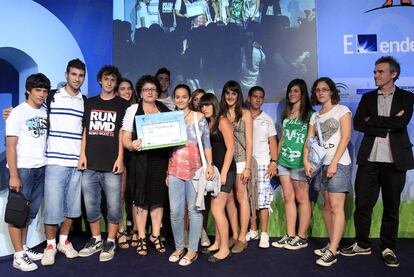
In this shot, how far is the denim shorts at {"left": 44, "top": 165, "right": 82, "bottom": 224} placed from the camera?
132 inches

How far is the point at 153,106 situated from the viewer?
3.44m

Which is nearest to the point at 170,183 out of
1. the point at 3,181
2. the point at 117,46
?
the point at 117,46

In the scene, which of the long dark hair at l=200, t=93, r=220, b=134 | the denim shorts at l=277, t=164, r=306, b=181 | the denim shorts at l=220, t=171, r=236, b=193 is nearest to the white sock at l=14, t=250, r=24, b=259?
the denim shorts at l=220, t=171, r=236, b=193

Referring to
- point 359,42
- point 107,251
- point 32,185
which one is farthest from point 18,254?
point 359,42

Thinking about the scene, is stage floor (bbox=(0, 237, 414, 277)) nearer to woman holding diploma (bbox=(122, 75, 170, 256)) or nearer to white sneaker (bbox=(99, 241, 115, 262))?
white sneaker (bbox=(99, 241, 115, 262))

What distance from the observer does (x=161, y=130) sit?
321 cm

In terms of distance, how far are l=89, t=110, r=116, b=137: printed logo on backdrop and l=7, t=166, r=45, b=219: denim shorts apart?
610 millimetres

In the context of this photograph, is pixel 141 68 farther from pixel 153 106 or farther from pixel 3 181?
pixel 3 181

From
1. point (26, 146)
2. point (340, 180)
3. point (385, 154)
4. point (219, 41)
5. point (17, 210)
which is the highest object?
point (219, 41)

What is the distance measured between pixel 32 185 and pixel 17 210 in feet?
0.89

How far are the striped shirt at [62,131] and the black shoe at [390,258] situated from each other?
3.01 meters

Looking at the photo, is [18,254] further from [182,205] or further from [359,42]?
[359,42]

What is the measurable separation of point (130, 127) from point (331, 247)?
7.15ft

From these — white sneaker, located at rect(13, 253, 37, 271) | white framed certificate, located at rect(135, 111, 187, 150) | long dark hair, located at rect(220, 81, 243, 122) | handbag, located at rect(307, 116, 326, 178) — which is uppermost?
long dark hair, located at rect(220, 81, 243, 122)
